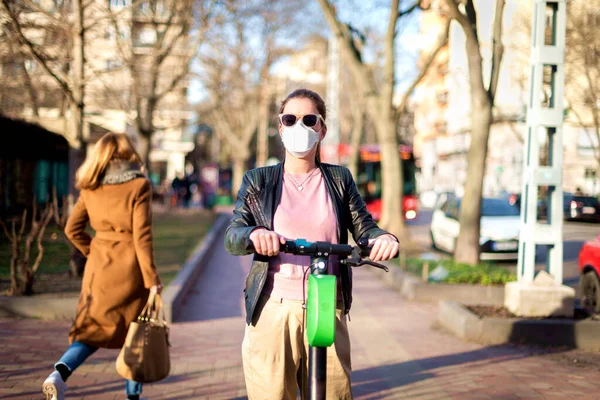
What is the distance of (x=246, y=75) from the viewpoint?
39.8 meters

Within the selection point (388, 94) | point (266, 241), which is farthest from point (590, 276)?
point (388, 94)

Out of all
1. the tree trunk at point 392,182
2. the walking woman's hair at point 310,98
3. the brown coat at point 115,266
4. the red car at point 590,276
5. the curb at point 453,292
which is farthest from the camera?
the tree trunk at point 392,182

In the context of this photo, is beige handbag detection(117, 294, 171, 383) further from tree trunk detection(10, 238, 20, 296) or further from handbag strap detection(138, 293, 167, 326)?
tree trunk detection(10, 238, 20, 296)

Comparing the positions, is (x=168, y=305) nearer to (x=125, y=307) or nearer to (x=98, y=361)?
(x=98, y=361)

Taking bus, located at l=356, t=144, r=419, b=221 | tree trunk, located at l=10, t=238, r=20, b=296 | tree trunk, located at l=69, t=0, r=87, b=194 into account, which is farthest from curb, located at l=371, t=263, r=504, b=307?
bus, located at l=356, t=144, r=419, b=221

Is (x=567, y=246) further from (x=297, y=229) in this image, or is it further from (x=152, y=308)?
(x=297, y=229)

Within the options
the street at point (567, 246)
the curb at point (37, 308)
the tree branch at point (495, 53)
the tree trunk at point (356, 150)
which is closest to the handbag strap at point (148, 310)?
the curb at point (37, 308)

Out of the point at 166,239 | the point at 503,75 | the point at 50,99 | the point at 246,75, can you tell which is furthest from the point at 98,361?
the point at 503,75

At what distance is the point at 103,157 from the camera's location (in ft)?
16.6

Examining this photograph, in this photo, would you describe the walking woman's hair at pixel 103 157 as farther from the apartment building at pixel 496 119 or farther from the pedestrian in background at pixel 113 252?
the apartment building at pixel 496 119

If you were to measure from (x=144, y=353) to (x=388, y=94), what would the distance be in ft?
46.8

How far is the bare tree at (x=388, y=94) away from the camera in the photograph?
17.8 meters

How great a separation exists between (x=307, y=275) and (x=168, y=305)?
5.86 metres

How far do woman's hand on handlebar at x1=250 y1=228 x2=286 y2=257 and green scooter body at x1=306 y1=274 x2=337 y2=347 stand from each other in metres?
0.20
